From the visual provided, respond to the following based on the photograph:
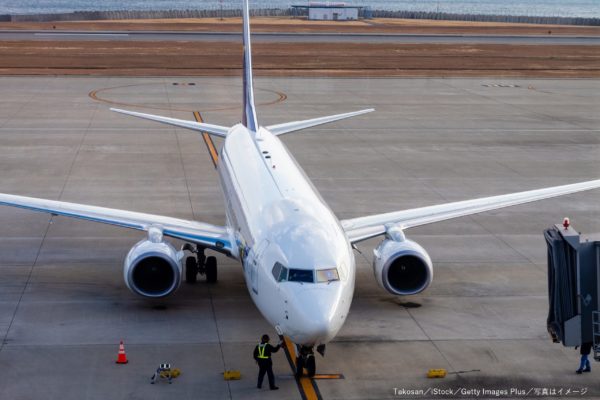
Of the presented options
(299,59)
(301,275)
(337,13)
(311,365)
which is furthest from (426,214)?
(337,13)

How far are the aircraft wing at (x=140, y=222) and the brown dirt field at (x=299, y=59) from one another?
160 feet

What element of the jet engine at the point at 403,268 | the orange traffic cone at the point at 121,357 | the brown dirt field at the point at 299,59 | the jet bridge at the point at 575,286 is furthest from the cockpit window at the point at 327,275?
the brown dirt field at the point at 299,59

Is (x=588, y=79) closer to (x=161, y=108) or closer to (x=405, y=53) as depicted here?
(x=405, y=53)

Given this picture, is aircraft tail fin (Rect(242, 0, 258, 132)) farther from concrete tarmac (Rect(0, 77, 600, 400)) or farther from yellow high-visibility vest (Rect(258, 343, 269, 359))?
yellow high-visibility vest (Rect(258, 343, 269, 359))

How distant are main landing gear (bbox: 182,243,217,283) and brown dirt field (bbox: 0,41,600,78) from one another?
4951 cm

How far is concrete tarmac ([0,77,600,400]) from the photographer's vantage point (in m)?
20.9

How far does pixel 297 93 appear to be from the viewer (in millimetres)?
65812

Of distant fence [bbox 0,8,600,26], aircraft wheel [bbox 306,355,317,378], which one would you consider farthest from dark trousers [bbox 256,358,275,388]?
distant fence [bbox 0,8,600,26]

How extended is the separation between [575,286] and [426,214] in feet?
28.7

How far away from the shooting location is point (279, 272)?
65.8 feet

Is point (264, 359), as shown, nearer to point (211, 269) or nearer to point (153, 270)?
point (153, 270)

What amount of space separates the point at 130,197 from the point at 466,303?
1575 centimetres

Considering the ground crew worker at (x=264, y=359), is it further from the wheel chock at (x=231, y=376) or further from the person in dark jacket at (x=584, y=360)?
the person in dark jacket at (x=584, y=360)

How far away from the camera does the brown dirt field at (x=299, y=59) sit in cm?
7750
